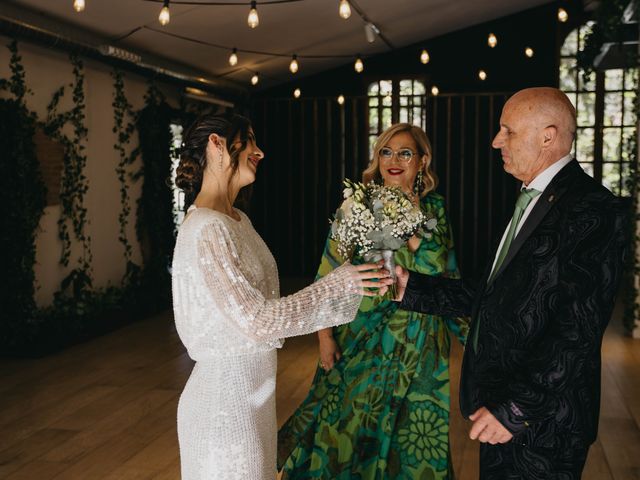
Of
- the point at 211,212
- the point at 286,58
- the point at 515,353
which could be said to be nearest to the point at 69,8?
the point at 286,58

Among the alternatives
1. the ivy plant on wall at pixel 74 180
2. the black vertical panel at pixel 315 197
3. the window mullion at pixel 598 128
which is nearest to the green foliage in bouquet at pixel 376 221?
the ivy plant on wall at pixel 74 180

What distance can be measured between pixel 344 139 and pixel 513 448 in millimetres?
11069

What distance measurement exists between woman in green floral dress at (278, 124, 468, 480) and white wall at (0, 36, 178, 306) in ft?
15.5

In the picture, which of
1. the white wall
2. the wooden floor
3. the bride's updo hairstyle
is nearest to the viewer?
the bride's updo hairstyle

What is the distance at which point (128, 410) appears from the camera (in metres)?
5.58

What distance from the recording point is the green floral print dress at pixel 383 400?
3592mm

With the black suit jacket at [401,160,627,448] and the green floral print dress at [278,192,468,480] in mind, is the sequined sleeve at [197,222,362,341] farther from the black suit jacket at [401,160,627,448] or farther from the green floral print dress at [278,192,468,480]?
the green floral print dress at [278,192,468,480]

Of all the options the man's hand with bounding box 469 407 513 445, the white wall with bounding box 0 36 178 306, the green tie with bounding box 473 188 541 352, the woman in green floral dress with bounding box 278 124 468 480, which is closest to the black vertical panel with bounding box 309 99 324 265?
the white wall with bounding box 0 36 178 306

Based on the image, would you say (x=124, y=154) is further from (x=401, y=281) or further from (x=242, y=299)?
(x=242, y=299)

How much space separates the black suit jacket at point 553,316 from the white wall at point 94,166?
20.0 feet

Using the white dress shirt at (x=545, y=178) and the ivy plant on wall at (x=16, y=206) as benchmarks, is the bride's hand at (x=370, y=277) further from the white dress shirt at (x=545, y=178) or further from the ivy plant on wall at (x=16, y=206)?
the ivy plant on wall at (x=16, y=206)

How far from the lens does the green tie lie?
2490 mm

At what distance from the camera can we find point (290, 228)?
42.9ft

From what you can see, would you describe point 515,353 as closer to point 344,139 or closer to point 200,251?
point 200,251
